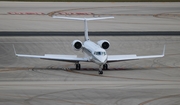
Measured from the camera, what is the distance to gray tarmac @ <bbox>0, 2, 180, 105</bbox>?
93.4 ft

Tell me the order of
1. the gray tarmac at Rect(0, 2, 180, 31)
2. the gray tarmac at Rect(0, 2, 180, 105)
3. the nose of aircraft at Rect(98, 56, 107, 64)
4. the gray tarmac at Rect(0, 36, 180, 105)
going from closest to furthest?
the gray tarmac at Rect(0, 36, 180, 105), the gray tarmac at Rect(0, 2, 180, 105), the nose of aircraft at Rect(98, 56, 107, 64), the gray tarmac at Rect(0, 2, 180, 31)

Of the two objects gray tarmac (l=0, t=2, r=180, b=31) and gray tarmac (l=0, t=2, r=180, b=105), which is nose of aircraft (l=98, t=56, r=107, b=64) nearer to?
gray tarmac (l=0, t=2, r=180, b=105)

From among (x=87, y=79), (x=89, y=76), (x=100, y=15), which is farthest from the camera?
(x=100, y=15)

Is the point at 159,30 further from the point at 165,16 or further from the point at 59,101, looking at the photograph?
the point at 59,101

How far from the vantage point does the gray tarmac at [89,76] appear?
28469 millimetres

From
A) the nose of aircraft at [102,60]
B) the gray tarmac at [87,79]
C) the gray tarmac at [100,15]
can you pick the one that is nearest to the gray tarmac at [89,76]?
the gray tarmac at [87,79]

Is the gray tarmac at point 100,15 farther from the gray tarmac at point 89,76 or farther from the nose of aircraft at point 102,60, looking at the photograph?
the nose of aircraft at point 102,60

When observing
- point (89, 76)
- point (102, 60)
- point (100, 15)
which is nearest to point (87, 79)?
point (89, 76)

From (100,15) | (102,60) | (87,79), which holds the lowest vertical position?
(87,79)

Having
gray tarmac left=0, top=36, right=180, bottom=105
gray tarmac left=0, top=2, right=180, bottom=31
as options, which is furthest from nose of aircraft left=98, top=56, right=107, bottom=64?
gray tarmac left=0, top=2, right=180, bottom=31

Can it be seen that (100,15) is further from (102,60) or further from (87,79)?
(87,79)

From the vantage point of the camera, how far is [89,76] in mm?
35812

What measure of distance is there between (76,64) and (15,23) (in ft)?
101

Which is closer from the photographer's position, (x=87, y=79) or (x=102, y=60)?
(x=87, y=79)
